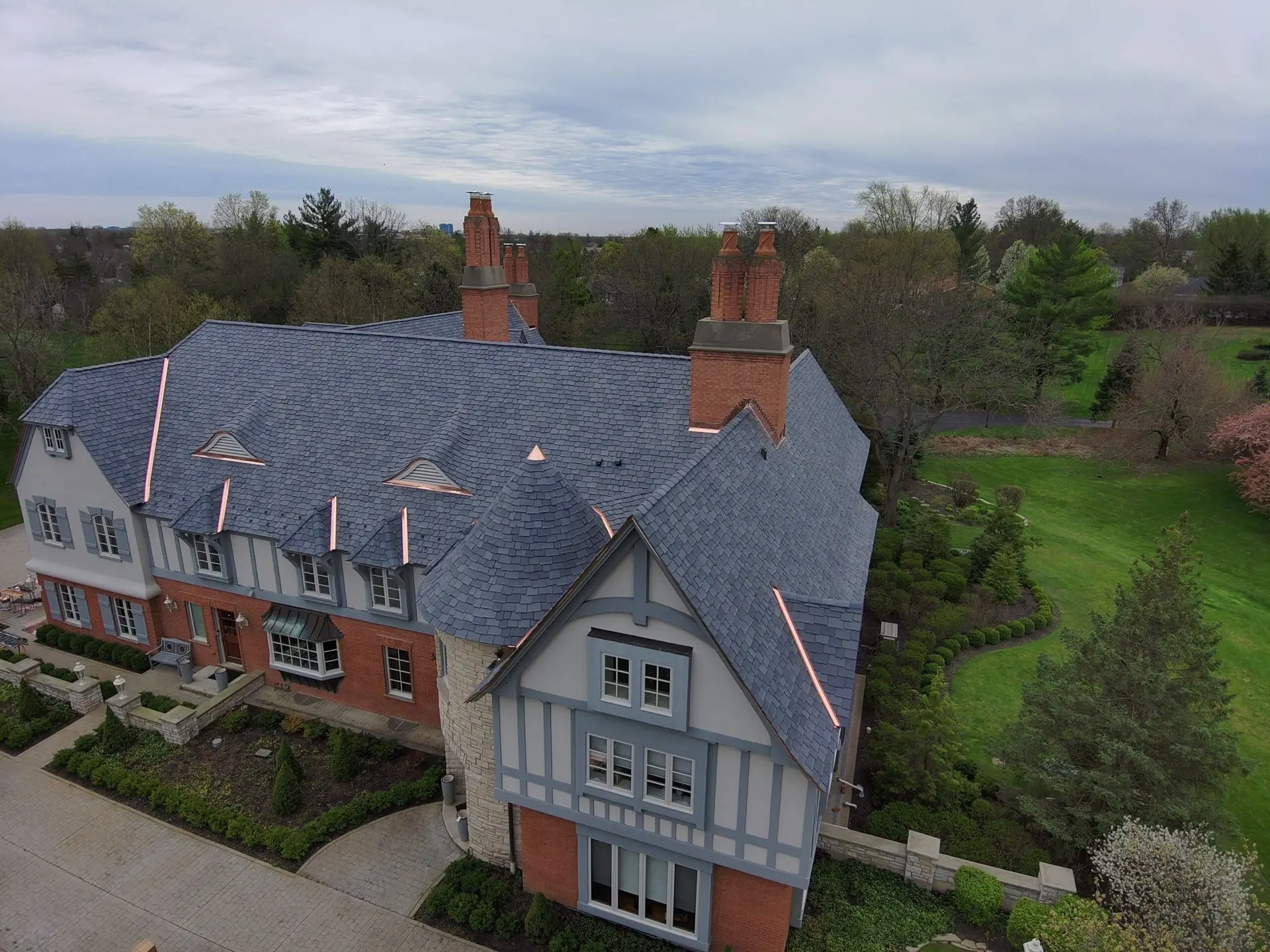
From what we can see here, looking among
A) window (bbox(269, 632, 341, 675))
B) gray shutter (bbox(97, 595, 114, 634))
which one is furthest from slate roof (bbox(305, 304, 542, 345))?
window (bbox(269, 632, 341, 675))

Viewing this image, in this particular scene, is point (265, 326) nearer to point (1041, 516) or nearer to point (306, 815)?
point (306, 815)

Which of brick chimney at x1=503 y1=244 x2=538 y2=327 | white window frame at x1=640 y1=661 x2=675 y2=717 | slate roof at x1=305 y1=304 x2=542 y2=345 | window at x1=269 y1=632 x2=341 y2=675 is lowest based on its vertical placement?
window at x1=269 y1=632 x2=341 y2=675

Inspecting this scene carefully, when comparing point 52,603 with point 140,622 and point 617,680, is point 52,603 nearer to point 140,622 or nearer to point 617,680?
point 140,622

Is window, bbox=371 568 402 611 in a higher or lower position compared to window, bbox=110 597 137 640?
higher

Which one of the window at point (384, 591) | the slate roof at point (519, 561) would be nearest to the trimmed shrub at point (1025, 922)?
the slate roof at point (519, 561)

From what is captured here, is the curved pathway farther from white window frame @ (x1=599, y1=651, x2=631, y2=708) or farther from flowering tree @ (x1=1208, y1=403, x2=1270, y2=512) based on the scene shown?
flowering tree @ (x1=1208, y1=403, x2=1270, y2=512)

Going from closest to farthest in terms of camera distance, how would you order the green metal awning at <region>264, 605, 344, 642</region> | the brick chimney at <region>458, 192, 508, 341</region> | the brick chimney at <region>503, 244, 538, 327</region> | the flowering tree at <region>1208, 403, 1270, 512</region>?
the green metal awning at <region>264, 605, 344, 642</region>, the brick chimney at <region>458, 192, 508, 341</region>, the flowering tree at <region>1208, 403, 1270, 512</region>, the brick chimney at <region>503, 244, 538, 327</region>

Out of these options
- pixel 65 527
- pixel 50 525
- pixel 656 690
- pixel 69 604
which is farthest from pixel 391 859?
pixel 50 525

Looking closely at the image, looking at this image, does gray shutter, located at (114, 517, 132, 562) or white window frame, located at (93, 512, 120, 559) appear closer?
gray shutter, located at (114, 517, 132, 562)
